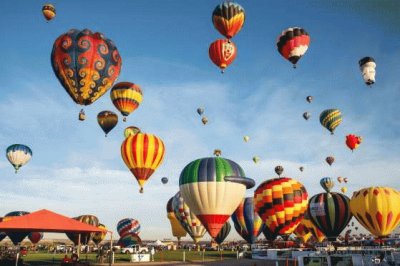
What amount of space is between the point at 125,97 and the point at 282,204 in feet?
60.4

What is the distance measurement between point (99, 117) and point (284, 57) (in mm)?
19151

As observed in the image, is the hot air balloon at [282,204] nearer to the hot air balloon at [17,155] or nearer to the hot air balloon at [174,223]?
the hot air balloon at [174,223]

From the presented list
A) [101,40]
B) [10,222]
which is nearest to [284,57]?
[101,40]

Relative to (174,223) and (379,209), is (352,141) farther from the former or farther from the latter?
(174,223)

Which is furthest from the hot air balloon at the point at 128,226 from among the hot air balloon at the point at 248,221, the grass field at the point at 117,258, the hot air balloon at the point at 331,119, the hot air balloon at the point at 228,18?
the hot air balloon at the point at 228,18

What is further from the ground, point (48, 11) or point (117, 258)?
point (48, 11)

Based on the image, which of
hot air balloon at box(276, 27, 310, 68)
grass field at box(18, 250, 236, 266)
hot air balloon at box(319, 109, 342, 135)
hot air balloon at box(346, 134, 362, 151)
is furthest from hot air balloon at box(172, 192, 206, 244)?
hot air balloon at box(346, 134, 362, 151)

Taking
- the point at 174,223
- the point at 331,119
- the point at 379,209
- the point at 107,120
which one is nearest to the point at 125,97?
the point at 107,120

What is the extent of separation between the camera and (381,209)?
33.0m

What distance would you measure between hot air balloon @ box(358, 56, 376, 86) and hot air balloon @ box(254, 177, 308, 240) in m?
12.2

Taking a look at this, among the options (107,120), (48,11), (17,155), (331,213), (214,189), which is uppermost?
(48,11)

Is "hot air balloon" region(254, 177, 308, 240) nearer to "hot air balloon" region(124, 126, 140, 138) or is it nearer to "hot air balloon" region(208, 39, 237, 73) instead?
"hot air balloon" region(208, 39, 237, 73)

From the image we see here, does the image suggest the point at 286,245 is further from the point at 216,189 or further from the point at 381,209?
the point at 216,189

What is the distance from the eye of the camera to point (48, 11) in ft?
112
